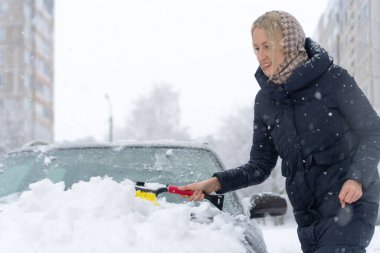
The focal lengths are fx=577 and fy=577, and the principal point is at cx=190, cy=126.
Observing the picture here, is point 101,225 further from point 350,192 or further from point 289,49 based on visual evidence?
point 289,49

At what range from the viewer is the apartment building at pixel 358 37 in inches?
712

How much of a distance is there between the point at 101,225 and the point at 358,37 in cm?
2320

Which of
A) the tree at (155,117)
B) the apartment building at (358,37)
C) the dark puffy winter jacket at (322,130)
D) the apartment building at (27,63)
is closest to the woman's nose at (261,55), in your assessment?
the dark puffy winter jacket at (322,130)

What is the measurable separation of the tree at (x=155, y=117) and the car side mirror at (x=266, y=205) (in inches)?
1585

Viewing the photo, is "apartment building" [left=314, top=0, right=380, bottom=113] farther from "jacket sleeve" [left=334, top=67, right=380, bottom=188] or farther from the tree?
the tree

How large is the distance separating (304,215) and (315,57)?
0.66 m

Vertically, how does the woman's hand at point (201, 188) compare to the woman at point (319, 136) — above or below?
below

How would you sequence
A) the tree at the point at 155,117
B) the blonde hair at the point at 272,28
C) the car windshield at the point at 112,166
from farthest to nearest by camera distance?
the tree at the point at 155,117, the car windshield at the point at 112,166, the blonde hair at the point at 272,28

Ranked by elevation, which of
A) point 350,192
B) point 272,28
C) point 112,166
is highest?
point 272,28

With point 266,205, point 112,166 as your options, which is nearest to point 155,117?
point 112,166

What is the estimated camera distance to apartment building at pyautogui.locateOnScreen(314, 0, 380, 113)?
59.3 feet

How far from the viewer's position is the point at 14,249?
1892 mm

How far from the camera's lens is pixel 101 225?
2.03m

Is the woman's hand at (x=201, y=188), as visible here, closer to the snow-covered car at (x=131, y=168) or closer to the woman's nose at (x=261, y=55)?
the snow-covered car at (x=131, y=168)
